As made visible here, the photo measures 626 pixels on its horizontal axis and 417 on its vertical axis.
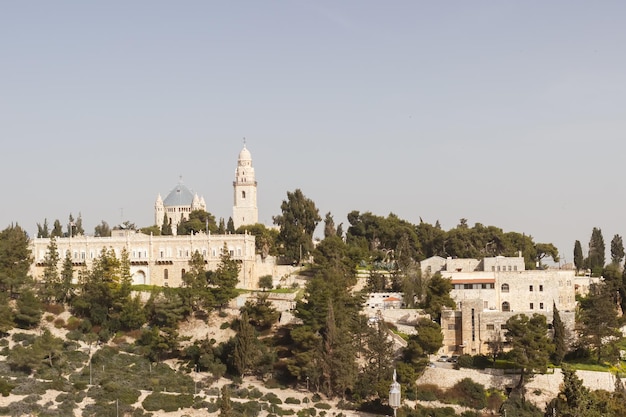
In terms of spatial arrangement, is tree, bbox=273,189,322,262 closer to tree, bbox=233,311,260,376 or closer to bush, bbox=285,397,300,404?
tree, bbox=233,311,260,376

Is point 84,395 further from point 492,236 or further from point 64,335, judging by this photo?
point 492,236

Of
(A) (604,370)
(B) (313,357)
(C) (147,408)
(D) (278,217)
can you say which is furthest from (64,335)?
(A) (604,370)

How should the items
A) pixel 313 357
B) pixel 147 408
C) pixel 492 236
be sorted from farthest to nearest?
pixel 492 236 < pixel 313 357 < pixel 147 408

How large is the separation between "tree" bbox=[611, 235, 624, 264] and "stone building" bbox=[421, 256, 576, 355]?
24100 millimetres

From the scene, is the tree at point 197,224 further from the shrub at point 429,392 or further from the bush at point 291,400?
the shrub at point 429,392

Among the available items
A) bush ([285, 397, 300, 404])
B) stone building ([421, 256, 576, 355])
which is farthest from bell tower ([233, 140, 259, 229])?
bush ([285, 397, 300, 404])

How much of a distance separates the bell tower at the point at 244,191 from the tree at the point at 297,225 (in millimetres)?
7275

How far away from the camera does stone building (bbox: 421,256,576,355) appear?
6284cm

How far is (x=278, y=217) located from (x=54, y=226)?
75.5 feet

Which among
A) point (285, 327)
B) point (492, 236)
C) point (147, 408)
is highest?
point (492, 236)

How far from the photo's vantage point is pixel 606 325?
6131cm

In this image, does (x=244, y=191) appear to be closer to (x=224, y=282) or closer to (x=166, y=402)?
(x=224, y=282)

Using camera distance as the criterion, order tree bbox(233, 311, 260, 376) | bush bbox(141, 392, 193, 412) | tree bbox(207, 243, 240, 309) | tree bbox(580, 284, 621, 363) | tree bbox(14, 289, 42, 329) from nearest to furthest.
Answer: bush bbox(141, 392, 193, 412) → tree bbox(580, 284, 621, 363) → tree bbox(233, 311, 260, 376) → tree bbox(14, 289, 42, 329) → tree bbox(207, 243, 240, 309)

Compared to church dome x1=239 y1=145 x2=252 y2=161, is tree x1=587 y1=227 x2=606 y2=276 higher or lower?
lower
